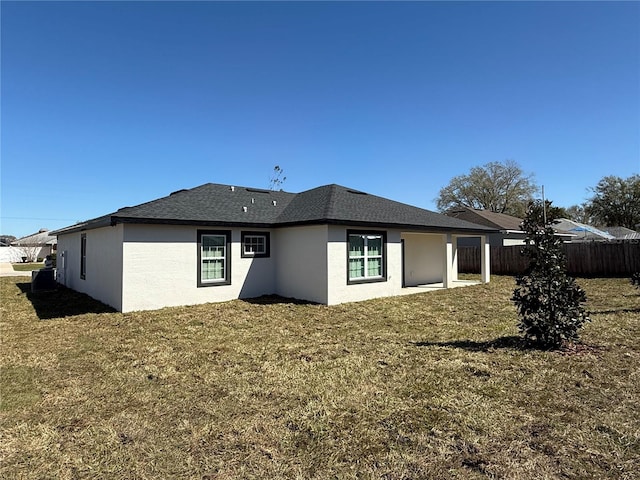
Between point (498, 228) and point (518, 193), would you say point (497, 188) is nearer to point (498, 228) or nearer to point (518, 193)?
point (518, 193)

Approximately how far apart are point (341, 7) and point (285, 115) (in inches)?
215

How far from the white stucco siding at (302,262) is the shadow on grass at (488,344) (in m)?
4.87

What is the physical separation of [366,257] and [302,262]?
2.28 m

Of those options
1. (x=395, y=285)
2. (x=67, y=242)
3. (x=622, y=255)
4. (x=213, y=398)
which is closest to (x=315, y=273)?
(x=395, y=285)

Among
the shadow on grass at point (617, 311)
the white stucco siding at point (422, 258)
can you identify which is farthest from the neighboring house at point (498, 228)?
the shadow on grass at point (617, 311)

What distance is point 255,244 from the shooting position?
1259 cm

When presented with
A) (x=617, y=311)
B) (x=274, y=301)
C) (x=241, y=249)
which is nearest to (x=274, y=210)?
(x=241, y=249)

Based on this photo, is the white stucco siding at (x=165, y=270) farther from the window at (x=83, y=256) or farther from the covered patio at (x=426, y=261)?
the covered patio at (x=426, y=261)

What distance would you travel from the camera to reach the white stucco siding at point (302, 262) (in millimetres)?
11104

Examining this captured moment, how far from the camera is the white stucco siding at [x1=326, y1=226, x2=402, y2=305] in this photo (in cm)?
1101

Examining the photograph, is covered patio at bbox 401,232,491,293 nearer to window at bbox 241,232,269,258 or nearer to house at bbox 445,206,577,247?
window at bbox 241,232,269,258

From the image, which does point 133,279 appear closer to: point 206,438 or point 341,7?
→ point 206,438

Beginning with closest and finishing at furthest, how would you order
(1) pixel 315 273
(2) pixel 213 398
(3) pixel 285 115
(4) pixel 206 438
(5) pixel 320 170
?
(4) pixel 206 438 < (2) pixel 213 398 < (1) pixel 315 273 < (3) pixel 285 115 < (5) pixel 320 170

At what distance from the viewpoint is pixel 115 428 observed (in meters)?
3.52
